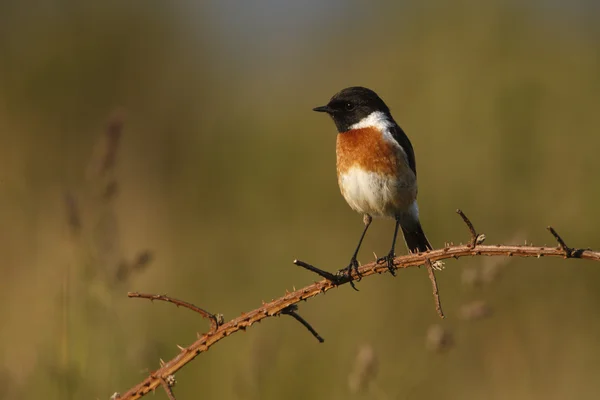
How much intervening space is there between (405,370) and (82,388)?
2349 millimetres

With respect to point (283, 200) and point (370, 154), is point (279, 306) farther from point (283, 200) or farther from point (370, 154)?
point (283, 200)

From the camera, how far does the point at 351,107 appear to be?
4.88 meters

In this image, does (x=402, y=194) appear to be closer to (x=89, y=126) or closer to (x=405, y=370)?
(x=405, y=370)

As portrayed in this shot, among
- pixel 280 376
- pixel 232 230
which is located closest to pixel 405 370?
pixel 280 376

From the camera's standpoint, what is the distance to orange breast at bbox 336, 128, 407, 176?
4.48 meters

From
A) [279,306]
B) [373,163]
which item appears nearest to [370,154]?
[373,163]

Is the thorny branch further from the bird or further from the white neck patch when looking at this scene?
the white neck patch

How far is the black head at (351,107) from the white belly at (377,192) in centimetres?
41

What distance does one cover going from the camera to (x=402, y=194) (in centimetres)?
449

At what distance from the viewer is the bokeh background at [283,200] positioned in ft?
13.8

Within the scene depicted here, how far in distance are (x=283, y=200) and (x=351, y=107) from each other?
138 inches

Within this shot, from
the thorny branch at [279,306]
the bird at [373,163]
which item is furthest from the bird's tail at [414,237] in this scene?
the thorny branch at [279,306]

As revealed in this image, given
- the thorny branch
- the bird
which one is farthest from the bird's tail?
the thorny branch

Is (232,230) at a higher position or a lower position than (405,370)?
higher
